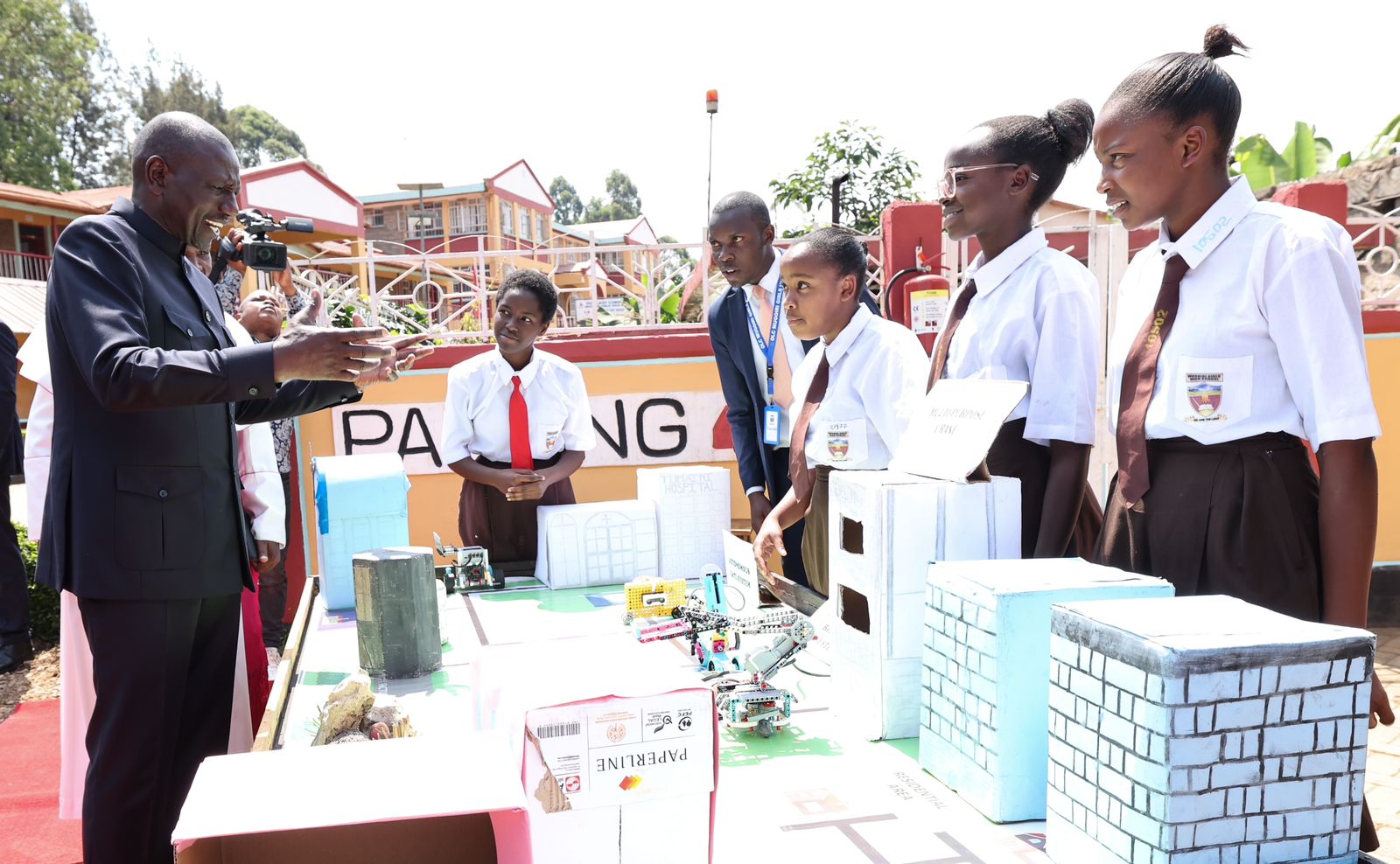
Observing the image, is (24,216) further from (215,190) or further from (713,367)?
(215,190)

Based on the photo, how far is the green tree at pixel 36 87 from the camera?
1067 inches

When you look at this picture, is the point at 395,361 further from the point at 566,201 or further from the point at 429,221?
the point at 566,201

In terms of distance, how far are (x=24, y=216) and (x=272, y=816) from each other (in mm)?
27062

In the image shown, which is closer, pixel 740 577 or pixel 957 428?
pixel 957 428

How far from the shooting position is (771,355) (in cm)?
326

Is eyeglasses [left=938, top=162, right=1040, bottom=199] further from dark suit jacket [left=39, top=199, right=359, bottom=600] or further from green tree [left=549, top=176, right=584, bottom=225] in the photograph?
green tree [left=549, top=176, right=584, bottom=225]

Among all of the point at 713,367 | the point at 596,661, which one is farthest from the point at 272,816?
the point at 713,367

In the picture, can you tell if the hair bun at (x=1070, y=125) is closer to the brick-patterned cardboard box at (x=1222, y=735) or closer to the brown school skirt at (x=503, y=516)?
the brick-patterned cardboard box at (x=1222, y=735)

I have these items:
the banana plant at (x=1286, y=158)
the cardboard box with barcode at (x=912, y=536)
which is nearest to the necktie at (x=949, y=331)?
the cardboard box with barcode at (x=912, y=536)

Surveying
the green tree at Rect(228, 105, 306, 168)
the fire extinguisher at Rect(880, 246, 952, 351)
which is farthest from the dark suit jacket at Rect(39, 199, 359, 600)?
the green tree at Rect(228, 105, 306, 168)

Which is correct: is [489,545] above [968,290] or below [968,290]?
below

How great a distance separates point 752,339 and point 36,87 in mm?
32477

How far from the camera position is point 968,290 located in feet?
6.51

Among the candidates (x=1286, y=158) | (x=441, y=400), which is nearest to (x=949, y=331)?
(x=441, y=400)
